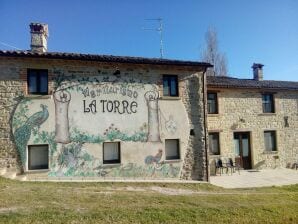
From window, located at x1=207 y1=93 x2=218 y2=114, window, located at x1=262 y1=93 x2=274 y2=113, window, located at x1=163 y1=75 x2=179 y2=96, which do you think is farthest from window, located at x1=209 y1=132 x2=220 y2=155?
window, located at x1=163 y1=75 x2=179 y2=96

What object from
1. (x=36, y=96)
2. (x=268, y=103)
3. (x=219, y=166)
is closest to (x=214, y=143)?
(x=219, y=166)

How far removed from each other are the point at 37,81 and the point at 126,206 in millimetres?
7389

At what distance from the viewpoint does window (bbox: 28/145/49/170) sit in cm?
1244

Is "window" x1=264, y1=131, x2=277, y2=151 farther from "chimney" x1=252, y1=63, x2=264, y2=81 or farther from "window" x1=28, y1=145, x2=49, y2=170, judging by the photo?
"window" x1=28, y1=145, x2=49, y2=170

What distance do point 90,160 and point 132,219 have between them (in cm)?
602

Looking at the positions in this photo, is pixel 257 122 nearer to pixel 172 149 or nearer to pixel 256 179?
pixel 256 179

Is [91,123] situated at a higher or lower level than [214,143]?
higher

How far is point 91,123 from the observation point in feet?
43.4

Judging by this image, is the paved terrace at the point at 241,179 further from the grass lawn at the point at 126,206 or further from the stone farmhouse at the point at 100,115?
the grass lawn at the point at 126,206

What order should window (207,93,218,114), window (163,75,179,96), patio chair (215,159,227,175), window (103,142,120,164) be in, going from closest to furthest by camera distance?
window (103,142,120,164) → window (163,75,179,96) → patio chair (215,159,227,175) → window (207,93,218,114)

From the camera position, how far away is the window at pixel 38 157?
40.8 feet

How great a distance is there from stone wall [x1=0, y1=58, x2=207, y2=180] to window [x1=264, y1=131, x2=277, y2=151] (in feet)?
25.5

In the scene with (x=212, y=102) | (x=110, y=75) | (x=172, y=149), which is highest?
(x=110, y=75)

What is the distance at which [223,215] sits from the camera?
27.6ft
